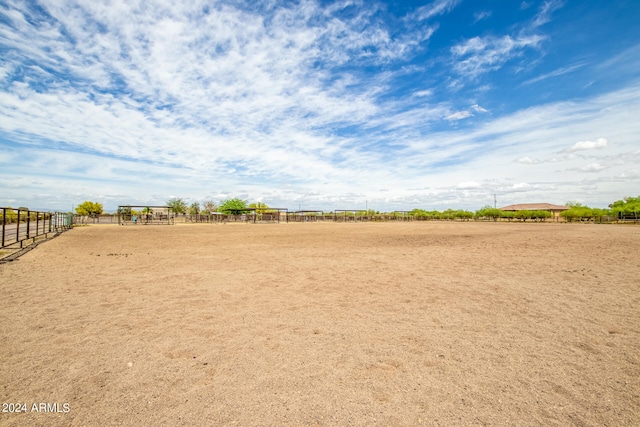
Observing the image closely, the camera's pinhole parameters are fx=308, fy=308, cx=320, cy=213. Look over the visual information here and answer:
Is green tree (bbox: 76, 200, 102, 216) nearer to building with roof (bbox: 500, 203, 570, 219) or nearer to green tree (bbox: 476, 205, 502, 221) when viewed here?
green tree (bbox: 476, 205, 502, 221)

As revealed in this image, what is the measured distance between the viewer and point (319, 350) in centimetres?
405

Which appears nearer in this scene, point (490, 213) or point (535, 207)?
point (490, 213)

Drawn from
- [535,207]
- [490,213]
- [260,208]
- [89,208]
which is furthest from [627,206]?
[89,208]

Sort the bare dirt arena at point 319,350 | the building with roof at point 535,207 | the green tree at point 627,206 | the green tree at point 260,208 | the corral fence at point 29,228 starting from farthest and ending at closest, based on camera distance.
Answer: the building with roof at point 535,207
the green tree at point 260,208
the green tree at point 627,206
the corral fence at point 29,228
the bare dirt arena at point 319,350

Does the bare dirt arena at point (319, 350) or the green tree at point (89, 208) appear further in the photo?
the green tree at point (89, 208)

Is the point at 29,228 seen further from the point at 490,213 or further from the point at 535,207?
the point at 535,207

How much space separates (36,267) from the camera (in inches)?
372

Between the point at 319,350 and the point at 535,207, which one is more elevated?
the point at 535,207

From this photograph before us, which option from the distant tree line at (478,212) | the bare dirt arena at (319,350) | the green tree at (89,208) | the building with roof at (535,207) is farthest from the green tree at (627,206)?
the green tree at (89,208)

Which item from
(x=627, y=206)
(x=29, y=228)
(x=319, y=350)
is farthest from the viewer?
(x=627, y=206)

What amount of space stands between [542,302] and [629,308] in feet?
4.52

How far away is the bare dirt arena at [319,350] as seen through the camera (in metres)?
2.84

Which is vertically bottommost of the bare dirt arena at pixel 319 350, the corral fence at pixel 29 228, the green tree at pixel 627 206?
the bare dirt arena at pixel 319 350

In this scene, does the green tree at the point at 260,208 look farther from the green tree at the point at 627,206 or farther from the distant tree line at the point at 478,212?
the green tree at the point at 627,206
